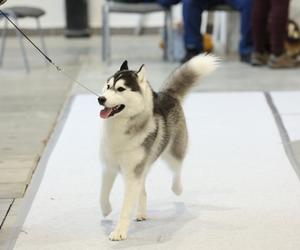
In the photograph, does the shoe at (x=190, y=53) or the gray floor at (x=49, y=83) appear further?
the shoe at (x=190, y=53)

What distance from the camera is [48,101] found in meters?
3.66

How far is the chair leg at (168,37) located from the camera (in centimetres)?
472

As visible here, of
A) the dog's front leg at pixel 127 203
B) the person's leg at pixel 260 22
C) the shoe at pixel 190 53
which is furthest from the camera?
the shoe at pixel 190 53

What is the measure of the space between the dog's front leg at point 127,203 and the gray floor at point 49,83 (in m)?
0.39

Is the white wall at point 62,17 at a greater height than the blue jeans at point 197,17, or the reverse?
the blue jeans at point 197,17

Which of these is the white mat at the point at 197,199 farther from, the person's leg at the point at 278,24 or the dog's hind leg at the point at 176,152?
the person's leg at the point at 278,24

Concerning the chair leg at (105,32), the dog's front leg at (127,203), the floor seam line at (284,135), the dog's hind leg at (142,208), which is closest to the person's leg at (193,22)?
the chair leg at (105,32)

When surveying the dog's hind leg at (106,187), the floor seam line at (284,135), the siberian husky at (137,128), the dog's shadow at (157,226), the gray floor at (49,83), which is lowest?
the gray floor at (49,83)

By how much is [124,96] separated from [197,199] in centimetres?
66

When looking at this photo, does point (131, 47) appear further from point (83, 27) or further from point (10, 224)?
point (10, 224)

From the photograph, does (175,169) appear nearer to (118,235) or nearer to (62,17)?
(118,235)

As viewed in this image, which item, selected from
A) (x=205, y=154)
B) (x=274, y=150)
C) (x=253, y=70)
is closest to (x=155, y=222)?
(x=205, y=154)

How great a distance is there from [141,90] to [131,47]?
390cm

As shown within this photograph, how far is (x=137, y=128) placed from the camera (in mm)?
1770
